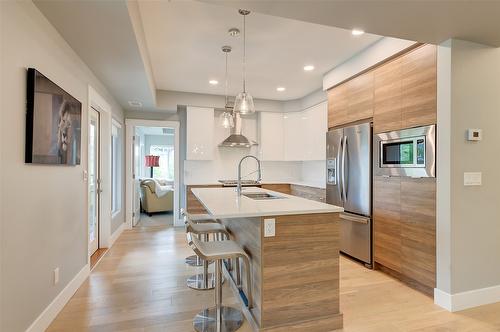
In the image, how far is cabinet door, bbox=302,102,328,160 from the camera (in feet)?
16.5

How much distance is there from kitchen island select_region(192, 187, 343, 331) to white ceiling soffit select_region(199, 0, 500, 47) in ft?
4.64

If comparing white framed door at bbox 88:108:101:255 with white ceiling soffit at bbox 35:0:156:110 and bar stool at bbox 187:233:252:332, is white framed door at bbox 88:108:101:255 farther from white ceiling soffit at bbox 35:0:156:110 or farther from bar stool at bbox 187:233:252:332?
bar stool at bbox 187:233:252:332

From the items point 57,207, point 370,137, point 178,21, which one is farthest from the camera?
point 370,137

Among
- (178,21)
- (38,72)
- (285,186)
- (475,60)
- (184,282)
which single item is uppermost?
(178,21)

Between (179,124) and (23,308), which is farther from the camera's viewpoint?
(179,124)

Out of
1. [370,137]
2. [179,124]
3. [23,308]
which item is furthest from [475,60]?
[179,124]

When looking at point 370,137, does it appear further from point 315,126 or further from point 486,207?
point 315,126

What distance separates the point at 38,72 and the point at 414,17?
8.84 ft

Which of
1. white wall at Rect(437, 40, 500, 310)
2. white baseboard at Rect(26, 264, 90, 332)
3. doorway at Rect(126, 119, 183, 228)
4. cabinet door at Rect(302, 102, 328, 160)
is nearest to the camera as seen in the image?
white baseboard at Rect(26, 264, 90, 332)

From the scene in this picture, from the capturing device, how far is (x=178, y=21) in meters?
2.79

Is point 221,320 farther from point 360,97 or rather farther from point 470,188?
point 360,97

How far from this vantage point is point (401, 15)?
6.69 ft

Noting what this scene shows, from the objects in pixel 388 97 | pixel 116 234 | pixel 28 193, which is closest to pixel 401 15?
pixel 388 97

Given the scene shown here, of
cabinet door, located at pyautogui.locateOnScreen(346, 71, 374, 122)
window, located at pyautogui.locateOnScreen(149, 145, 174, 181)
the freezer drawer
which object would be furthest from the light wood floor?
window, located at pyautogui.locateOnScreen(149, 145, 174, 181)
